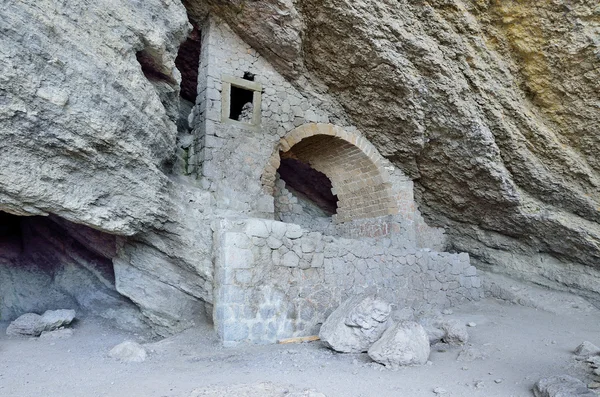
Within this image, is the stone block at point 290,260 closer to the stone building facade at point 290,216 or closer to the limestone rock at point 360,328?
the stone building facade at point 290,216

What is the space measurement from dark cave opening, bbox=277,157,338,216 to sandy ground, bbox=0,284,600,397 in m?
4.92

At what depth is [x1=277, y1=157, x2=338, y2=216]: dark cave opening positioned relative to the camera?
932cm

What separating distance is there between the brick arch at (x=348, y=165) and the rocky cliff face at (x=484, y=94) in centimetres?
45

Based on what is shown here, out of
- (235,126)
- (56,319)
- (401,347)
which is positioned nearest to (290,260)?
(401,347)

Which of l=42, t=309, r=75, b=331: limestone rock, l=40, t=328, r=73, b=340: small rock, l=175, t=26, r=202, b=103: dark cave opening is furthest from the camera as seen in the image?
l=175, t=26, r=202, b=103: dark cave opening

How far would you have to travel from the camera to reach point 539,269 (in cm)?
688

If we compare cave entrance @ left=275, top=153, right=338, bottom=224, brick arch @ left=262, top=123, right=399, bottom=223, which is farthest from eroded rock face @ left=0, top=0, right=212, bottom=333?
cave entrance @ left=275, top=153, right=338, bottom=224

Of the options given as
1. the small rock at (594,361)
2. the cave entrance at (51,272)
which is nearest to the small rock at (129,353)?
the cave entrance at (51,272)

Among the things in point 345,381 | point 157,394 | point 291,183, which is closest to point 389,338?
point 345,381

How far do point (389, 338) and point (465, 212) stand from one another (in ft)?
15.0

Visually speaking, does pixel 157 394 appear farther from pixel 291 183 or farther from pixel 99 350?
pixel 291 183

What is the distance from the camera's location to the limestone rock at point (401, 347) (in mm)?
3506

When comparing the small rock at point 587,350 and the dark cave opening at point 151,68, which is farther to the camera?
the dark cave opening at point 151,68

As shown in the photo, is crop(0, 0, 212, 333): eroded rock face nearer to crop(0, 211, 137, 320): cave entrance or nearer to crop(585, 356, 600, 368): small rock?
crop(0, 211, 137, 320): cave entrance
